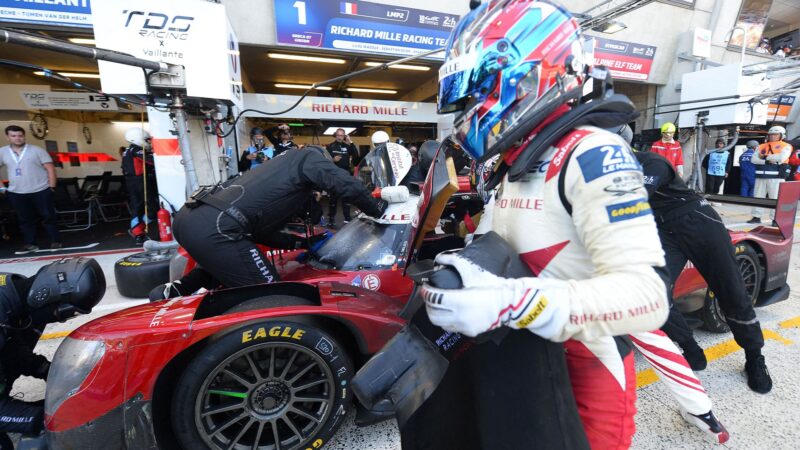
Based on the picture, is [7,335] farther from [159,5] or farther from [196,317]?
[159,5]

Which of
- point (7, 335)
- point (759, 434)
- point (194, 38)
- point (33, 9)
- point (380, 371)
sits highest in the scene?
point (33, 9)

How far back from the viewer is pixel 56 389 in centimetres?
148

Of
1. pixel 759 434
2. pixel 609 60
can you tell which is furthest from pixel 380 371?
pixel 609 60

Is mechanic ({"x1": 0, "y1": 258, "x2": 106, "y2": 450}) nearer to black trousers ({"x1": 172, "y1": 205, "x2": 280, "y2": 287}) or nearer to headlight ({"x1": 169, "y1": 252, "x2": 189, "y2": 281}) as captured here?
black trousers ({"x1": 172, "y1": 205, "x2": 280, "y2": 287})

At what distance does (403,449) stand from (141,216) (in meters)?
7.06

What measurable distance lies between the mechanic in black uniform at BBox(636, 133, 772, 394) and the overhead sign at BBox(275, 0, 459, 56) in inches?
223

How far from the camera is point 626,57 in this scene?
10.4m

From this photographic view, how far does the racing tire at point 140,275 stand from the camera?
388cm

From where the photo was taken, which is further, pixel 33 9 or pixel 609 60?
pixel 609 60

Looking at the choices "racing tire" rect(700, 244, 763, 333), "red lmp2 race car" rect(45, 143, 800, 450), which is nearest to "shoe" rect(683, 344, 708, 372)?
"racing tire" rect(700, 244, 763, 333)

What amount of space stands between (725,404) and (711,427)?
450 millimetres

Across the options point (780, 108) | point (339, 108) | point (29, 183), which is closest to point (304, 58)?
point (339, 108)

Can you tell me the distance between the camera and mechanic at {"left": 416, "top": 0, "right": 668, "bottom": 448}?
29.0 inches

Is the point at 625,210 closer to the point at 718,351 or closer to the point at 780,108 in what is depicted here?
the point at 718,351
